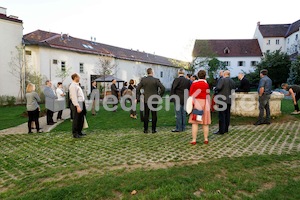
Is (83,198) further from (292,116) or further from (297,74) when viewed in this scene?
(297,74)

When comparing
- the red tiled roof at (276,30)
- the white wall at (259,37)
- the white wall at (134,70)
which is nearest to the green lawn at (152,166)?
the white wall at (134,70)

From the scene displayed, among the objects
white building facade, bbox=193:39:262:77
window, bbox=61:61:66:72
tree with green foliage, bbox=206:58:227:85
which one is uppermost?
white building facade, bbox=193:39:262:77

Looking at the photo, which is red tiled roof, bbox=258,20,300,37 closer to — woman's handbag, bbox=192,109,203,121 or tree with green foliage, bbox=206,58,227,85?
tree with green foliage, bbox=206,58,227,85

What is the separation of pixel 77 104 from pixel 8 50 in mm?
22395

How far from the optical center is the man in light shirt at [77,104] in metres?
6.86

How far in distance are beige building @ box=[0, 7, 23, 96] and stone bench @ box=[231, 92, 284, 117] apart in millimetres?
23700

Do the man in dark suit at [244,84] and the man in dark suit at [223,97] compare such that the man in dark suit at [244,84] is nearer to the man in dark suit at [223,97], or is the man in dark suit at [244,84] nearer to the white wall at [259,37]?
the man in dark suit at [223,97]

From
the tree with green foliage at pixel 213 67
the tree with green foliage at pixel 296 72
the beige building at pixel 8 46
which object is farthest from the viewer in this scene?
the tree with green foliage at pixel 213 67

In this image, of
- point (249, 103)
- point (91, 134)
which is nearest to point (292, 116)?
point (249, 103)

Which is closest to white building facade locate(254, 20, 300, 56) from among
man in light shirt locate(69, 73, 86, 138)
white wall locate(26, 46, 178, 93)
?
white wall locate(26, 46, 178, 93)

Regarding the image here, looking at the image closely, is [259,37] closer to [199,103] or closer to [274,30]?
[274,30]

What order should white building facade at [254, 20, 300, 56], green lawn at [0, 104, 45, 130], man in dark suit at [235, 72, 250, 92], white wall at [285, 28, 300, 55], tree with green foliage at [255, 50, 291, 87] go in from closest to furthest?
man in dark suit at [235, 72, 250, 92] < green lawn at [0, 104, 45, 130] < tree with green foliage at [255, 50, 291, 87] < white wall at [285, 28, 300, 55] < white building facade at [254, 20, 300, 56]

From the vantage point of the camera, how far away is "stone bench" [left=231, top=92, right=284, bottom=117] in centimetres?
995

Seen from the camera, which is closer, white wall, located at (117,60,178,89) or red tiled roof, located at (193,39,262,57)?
white wall, located at (117,60,178,89)
